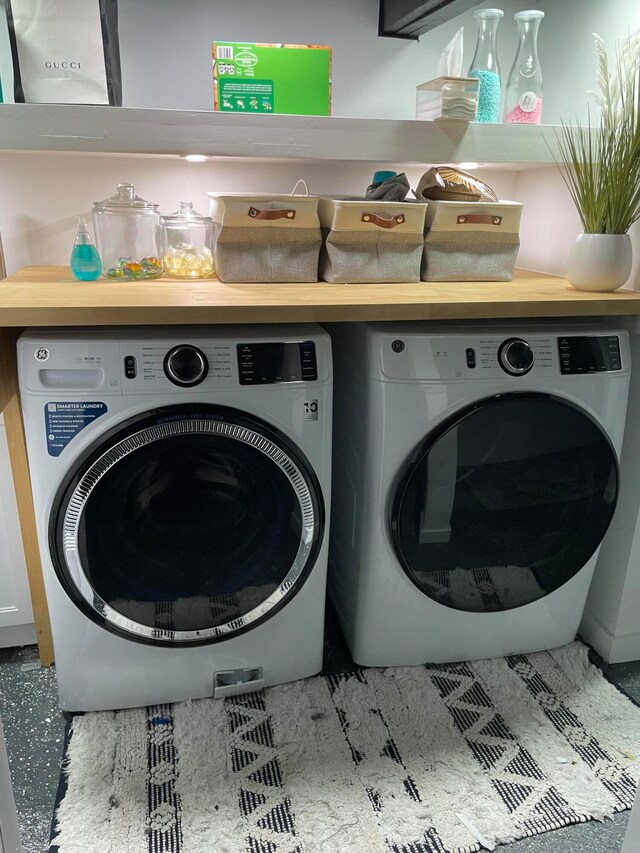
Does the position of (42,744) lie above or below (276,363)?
below

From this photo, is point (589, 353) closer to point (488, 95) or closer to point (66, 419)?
point (488, 95)

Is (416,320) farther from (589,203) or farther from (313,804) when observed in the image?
(313,804)

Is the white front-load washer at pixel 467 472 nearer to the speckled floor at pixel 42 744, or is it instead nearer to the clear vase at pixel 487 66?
the speckled floor at pixel 42 744

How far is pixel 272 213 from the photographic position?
59.0 inches

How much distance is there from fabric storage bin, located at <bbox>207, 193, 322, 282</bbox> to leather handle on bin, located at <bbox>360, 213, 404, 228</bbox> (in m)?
0.12

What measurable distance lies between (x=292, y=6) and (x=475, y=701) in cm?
191

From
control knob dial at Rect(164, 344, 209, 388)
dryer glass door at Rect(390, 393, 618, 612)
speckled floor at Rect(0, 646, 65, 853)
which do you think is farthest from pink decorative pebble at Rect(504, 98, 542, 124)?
speckled floor at Rect(0, 646, 65, 853)

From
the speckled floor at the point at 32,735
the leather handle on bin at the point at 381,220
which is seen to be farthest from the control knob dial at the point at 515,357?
the speckled floor at the point at 32,735

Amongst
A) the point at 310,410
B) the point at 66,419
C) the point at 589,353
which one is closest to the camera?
the point at 66,419

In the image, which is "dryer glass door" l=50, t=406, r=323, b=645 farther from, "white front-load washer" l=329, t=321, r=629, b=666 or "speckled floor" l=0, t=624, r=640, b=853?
"speckled floor" l=0, t=624, r=640, b=853

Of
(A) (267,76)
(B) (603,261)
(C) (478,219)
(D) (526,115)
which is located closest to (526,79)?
(D) (526,115)

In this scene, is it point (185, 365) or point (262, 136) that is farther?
point (262, 136)

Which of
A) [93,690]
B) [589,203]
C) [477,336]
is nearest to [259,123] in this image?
[477,336]

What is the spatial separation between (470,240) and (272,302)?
631 mm
